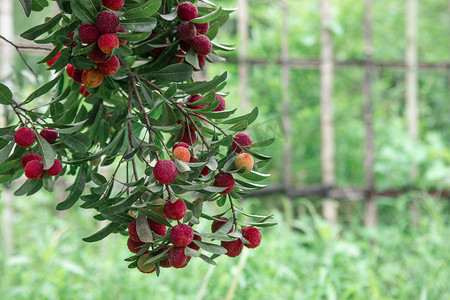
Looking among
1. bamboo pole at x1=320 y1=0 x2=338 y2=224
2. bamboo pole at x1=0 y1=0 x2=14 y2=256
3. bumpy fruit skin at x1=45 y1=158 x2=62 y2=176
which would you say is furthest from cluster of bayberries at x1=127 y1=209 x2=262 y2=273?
bamboo pole at x1=320 y1=0 x2=338 y2=224

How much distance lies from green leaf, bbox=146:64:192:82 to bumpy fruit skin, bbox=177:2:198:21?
0.05 meters

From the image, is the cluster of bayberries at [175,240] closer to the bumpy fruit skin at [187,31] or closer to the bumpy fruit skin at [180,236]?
the bumpy fruit skin at [180,236]

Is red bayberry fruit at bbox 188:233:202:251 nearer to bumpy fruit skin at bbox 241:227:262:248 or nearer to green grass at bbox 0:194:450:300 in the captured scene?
bumpy fruit skin at bbox 241:227:262:248

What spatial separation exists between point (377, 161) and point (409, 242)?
132cm

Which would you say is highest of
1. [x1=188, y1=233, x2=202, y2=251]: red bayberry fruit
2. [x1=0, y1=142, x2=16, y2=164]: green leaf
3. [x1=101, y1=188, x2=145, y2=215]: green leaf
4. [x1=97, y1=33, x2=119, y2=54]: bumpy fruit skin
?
[x1=97, y1=33, x2=119, y2=54]: bumpy fruit skin

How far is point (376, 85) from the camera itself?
4250 millimetres

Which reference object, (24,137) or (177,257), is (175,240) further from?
(24,137)

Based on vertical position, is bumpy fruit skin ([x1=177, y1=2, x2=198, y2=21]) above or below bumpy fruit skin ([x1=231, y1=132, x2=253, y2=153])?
above

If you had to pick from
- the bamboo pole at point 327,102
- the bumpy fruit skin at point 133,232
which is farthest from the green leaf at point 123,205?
the bamboo pole at point 327,102

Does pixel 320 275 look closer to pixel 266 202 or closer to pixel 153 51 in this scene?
pixel 153 51

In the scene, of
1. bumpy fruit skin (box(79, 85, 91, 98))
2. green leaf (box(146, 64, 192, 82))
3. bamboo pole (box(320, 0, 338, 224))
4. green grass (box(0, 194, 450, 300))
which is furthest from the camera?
bamboo pole (box(320, 0, 338, 224))

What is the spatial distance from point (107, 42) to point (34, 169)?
0.51 ft

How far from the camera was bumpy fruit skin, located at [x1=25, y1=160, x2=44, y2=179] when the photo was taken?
1.71 feet

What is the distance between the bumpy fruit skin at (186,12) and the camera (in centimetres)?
55
